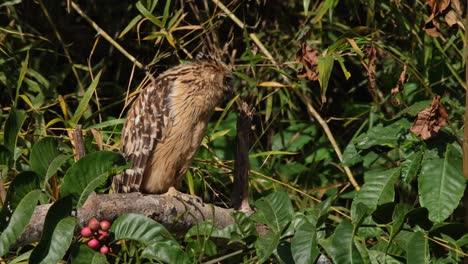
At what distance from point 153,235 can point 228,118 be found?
85.3 inches

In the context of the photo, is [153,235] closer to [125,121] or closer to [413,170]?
[413,170]

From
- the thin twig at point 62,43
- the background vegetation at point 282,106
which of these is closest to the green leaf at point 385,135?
the background vegetation at point 282,106

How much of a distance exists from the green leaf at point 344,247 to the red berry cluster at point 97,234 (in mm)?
618

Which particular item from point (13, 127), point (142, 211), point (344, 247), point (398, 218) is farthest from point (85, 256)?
point (398, 218)

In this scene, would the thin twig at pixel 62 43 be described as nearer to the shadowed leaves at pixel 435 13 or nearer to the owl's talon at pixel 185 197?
the owl's talon at pixel 185 197

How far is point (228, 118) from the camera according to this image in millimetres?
4777

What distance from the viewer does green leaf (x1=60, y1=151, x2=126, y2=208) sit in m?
2.60

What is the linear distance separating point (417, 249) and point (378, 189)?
41 cm

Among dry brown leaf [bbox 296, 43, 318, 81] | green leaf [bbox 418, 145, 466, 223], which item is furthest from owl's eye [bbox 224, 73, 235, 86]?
green leaf [bbox 418, 145, 466, 223]

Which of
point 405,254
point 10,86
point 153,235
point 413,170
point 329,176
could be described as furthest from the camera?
point 329,176

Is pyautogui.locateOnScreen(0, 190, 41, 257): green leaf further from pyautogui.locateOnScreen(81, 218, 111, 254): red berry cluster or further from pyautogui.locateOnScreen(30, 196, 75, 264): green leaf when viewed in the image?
pyautogui.locateOnScreen(81, 218, 111, 254): red berry cluster

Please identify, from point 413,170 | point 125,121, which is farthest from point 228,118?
point 413,170

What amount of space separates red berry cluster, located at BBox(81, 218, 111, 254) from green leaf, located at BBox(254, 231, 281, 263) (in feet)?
1.36

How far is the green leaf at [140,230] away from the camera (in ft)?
8.67
